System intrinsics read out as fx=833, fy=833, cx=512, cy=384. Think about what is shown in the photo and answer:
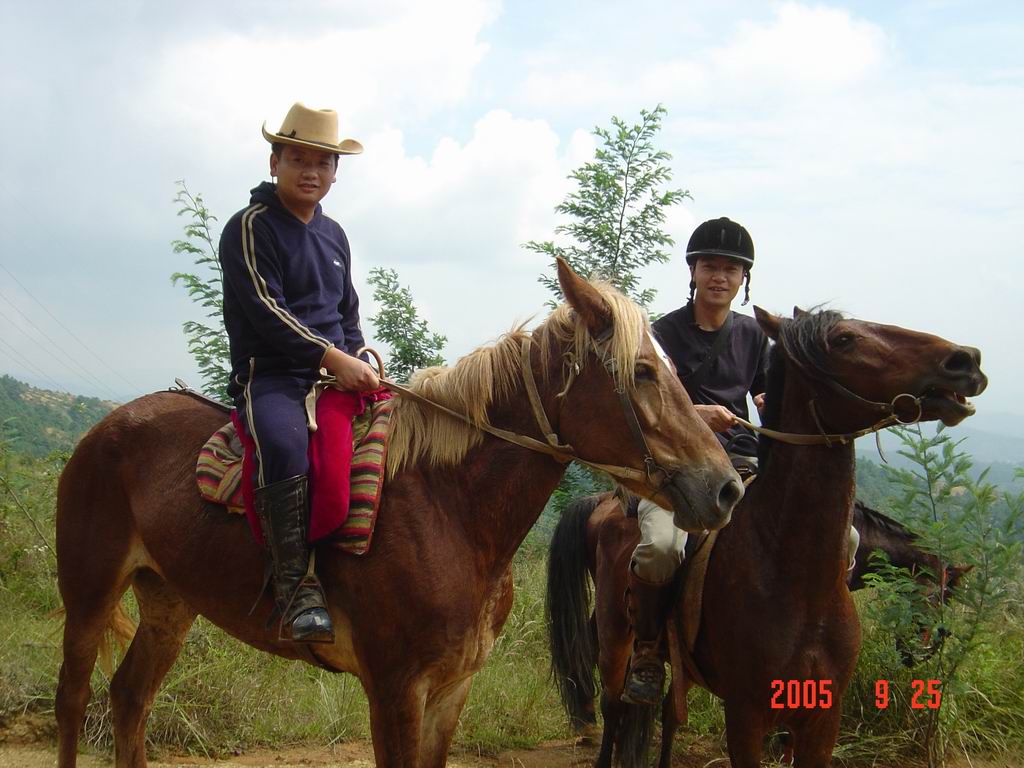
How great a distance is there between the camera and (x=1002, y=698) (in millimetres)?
5590

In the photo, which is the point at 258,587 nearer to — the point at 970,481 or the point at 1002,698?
the point at 970,481

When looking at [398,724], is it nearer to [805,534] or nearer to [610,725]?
[805,534]

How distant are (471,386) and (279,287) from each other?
94cm

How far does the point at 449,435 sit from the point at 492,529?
41 centimetres

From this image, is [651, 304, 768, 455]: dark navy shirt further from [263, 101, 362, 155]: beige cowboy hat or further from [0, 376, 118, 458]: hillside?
[0, 376, 118, 458]: hillside

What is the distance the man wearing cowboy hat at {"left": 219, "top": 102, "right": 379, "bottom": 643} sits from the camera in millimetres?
3148

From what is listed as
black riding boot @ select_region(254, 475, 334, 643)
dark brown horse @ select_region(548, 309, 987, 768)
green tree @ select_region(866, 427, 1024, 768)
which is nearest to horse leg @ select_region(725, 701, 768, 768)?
dark brown horse @ select_region(548, 309, 987, 768)

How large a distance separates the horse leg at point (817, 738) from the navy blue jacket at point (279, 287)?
2595 mm

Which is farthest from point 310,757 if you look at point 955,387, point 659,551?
point 955,387

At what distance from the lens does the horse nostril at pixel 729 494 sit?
Result: 8.95ft

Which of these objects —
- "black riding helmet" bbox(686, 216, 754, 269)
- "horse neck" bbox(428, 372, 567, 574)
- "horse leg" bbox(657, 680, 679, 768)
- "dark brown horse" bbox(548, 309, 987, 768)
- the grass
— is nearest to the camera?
"horse neck" bbox(428, 372, 567, 574)

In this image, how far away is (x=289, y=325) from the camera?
3342 mm

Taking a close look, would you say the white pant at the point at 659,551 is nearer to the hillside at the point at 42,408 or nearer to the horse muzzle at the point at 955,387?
the horse muzzle at the point at 955,387

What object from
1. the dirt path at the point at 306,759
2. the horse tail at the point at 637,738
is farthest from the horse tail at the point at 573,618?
the horse tail at the point at 637,738
